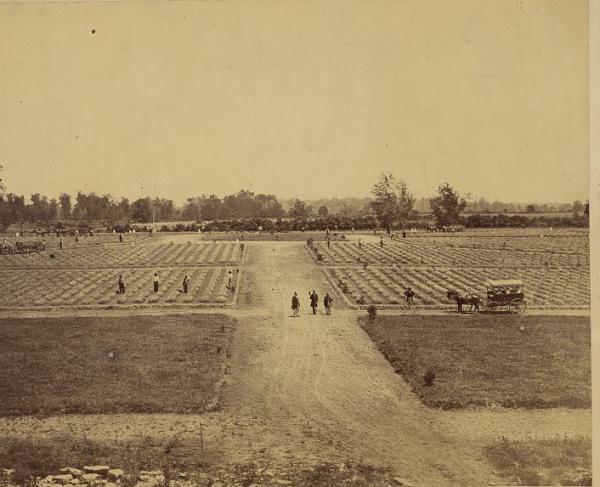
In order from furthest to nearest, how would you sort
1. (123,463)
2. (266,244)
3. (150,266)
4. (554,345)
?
(266,244) → (150,266) → (554,345) → (123,463)

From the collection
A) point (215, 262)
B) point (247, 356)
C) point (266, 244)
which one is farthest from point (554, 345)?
point (266, 244)

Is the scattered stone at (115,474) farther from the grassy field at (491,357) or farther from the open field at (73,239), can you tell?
the open field at (73,239)

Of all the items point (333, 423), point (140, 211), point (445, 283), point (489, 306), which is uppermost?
point (140, 211)

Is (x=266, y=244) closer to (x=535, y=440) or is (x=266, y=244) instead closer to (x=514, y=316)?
(x=514, y=316)

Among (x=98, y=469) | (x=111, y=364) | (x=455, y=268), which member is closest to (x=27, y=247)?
(x=111, y=364)

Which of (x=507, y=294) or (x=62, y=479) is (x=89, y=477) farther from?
(x=507, y=294)
